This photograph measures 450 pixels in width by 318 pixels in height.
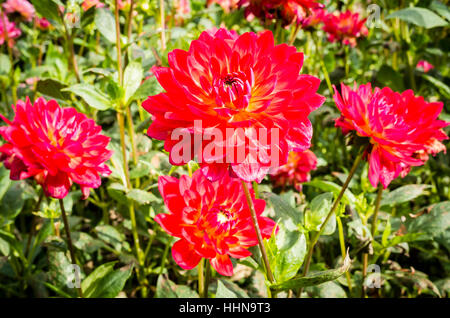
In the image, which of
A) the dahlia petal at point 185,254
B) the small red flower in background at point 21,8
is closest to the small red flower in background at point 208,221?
the dahlia petal at point 185,254

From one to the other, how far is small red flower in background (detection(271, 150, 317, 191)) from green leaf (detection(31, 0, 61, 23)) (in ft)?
2.66

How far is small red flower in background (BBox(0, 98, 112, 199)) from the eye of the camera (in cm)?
83

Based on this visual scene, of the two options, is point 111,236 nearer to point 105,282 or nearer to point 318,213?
point 105,282

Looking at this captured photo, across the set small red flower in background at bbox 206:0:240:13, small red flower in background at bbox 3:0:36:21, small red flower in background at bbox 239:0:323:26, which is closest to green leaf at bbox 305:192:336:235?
small red flower in background at bbox 239:0:323:26

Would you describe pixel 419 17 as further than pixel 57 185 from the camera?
Yes

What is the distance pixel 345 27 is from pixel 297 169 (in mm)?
718

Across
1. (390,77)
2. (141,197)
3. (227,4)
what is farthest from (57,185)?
(227,4)

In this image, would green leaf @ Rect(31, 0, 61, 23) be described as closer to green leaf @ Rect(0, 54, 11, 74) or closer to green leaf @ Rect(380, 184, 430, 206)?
green leaf @ Rect(0, 54, 11, 74)

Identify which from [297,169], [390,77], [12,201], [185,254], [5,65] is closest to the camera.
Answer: [185,254]

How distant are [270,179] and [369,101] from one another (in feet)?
2.35

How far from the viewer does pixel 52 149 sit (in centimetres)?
84

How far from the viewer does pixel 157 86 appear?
41.1 inches

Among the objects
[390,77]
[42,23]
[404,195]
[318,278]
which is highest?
[42,23]
